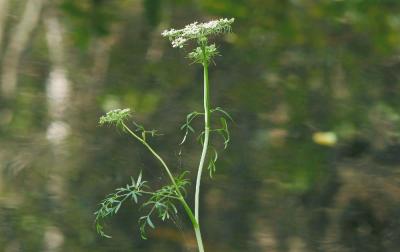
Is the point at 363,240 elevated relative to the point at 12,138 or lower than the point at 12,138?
lower

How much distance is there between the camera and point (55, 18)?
→ 2.59m

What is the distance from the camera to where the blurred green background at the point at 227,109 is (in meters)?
2.41

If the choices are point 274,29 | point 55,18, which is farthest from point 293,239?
point 55,18

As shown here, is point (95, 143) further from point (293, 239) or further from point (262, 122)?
point (293, 239)

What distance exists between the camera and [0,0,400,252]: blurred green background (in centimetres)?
241

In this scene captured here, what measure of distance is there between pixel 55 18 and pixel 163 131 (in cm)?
55

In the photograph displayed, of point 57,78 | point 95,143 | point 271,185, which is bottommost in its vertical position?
point 271,185

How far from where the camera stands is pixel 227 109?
8.14ft

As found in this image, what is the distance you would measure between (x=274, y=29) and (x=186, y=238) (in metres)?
0.75

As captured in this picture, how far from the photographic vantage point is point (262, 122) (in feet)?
8.14

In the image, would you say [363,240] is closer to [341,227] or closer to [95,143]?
[341,227]

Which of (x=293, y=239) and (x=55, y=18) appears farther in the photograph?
(x=55, y=18)

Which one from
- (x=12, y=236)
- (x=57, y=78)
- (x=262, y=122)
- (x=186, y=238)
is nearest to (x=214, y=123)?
(x=262, y=122)

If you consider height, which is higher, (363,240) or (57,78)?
(57,78)
